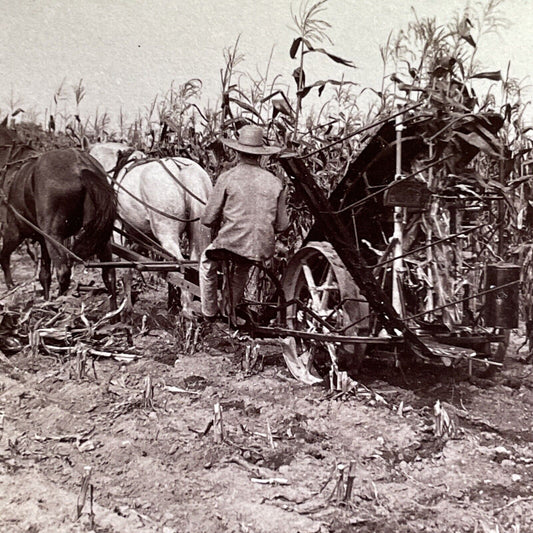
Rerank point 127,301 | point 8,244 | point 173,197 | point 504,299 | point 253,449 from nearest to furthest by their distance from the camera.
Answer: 1. point 253,449
2. point 504,299
3. point 127,301
4. point 173,197
5. point 8,244

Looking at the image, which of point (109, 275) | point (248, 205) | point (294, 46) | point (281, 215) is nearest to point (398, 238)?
point (281, 215)

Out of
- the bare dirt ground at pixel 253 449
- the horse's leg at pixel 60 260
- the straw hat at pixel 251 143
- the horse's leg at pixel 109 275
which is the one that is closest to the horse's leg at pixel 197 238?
the horse's leg at pixel 109 275

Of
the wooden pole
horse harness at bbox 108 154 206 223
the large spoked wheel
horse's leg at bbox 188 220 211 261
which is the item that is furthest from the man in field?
horse's leg at bbox 188 220 211 261

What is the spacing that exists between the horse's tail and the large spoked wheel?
2.03 meters

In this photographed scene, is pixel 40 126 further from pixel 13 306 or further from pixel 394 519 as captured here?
pixel 394 519

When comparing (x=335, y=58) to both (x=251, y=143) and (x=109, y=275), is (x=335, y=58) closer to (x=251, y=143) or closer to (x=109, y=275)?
(x=251, y=143)

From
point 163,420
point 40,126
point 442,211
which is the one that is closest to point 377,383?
point 442,211

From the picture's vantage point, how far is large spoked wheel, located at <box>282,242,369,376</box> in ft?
13.4

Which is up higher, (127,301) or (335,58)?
(335,58)

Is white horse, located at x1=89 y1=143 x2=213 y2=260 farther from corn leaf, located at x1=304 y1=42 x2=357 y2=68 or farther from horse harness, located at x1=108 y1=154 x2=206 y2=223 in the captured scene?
corn leaf, located at x1=304 y1=42 x2=357 y2=68

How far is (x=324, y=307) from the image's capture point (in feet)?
14.8

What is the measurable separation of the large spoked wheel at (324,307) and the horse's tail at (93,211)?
6.67 feet

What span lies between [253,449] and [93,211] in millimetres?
3176

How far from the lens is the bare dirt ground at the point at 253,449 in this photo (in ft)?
8.68
